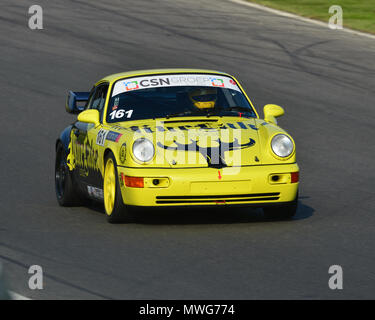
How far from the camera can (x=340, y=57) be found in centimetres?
2133

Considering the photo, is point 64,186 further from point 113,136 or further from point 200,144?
point 200,144

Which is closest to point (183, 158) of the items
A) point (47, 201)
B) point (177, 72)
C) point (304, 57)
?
point (177, 72)

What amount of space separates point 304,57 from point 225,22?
13.9ft

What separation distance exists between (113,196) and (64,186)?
1691 millimetres

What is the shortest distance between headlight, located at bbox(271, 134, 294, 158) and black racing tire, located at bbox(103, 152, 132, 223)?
4.77 ft

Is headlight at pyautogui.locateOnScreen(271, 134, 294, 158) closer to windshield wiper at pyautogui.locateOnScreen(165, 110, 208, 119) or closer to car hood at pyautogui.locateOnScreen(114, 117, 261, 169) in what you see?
car hood at pyautogui.locateOnScreen(114, 117, 261, 169)

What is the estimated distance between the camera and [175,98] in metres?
10.3

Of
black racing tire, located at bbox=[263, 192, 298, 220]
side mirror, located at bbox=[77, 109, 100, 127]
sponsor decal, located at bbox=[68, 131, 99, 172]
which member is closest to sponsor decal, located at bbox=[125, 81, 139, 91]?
side mirror, located at bbox=[77, 109, 100, 127]

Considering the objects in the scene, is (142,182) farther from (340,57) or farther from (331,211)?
(340,57)

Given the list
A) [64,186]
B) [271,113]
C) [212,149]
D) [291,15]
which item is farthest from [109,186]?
[291,15]

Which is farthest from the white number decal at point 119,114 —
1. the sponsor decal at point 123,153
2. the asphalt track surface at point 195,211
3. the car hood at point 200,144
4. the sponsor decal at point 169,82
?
the asphalt track surface at point 195,211

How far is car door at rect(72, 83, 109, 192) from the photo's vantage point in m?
10.1

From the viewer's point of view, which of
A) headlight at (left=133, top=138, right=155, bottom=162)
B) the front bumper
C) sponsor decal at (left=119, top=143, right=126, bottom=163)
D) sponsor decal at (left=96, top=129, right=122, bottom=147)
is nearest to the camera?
the front bumper

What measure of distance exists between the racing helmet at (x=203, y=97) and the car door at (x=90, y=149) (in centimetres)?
96
